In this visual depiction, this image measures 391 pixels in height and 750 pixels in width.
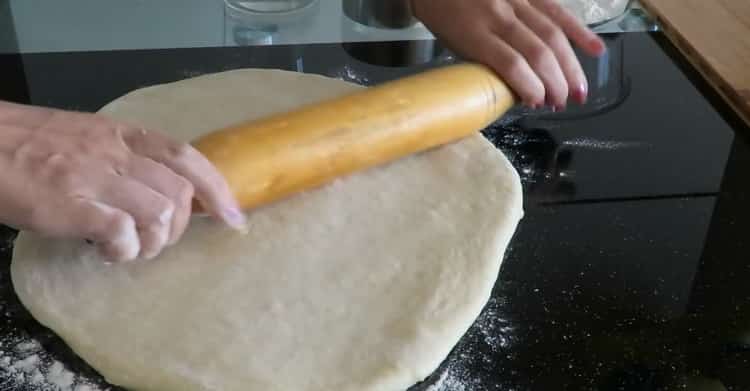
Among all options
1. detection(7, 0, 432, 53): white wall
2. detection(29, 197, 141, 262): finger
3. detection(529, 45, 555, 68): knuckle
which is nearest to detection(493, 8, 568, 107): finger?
detection(529, 45, 555, 68): knuckle

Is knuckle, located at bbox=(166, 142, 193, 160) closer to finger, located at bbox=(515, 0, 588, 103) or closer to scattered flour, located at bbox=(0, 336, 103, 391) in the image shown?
scattered flour, located at bbox=(0, 336, 103, 391)

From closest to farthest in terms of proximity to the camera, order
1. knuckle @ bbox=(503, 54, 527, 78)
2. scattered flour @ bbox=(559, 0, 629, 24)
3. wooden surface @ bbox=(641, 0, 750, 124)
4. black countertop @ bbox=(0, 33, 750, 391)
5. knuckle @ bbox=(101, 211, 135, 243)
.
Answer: knuckle @ bbox=(101, 211, 135, 243) < black countertop @ bbox=(0, 33, 750, 391) < knuckle @ bbox=(503, 54, 527, 78) < wooden surface @ bbox=(641, 0, 750, 124) < scattered flour @ bbox=(559, 0, 629, 24)

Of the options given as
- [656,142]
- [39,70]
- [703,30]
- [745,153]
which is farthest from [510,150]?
[39,70]

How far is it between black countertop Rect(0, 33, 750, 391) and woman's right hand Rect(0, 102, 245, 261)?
0.16 metres

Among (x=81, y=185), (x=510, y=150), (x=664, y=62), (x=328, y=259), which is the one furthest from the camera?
(x=664, y=62)

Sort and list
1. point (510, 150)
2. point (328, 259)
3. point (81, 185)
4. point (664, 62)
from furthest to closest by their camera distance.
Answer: point (664, 62)
point (510, 150)
point (328, 259)
point (81, 185)

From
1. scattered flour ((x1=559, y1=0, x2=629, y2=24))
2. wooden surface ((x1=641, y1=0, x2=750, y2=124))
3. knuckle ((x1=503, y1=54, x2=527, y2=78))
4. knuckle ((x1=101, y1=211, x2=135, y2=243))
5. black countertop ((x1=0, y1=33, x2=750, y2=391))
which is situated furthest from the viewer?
scattered flour ((x1=559, y1=0, x2=629, y2=24))

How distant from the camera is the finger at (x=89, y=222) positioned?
74cm

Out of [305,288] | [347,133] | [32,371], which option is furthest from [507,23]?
[32,371]

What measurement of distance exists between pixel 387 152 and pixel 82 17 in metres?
0.75

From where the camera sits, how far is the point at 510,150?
44.8 inches

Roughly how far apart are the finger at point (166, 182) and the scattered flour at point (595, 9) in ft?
2.93

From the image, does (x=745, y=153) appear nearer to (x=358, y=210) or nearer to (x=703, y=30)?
(x=703, y=30)

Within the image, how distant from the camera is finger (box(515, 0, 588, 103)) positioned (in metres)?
1.10
